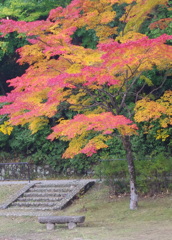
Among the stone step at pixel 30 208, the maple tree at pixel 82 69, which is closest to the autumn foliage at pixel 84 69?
the maple tree at pixel 82 69

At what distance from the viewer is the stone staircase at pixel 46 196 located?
536 inches

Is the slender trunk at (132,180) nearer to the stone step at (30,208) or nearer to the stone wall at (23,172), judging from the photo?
the stone step at (30,208)

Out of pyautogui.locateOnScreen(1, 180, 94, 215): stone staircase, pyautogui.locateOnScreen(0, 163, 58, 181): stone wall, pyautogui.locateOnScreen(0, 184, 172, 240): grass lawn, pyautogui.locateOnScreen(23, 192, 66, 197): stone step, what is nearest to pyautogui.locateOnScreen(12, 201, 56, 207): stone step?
pyautogui.locateOnScreen(1, 180, 94, 215): stone staircase

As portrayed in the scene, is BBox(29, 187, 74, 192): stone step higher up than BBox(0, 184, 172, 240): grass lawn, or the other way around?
BBox(0, 184, 172, 240): grass lawn

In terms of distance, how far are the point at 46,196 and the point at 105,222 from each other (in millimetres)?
4525

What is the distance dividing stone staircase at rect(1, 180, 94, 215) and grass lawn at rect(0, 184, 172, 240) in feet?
1.18

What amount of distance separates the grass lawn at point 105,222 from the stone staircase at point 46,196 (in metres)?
0.36

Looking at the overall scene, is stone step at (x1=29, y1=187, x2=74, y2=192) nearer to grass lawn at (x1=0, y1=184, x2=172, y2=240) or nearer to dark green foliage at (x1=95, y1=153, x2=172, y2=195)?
grass lawn at (x1=0, y1=184, x2=172, y2=240)

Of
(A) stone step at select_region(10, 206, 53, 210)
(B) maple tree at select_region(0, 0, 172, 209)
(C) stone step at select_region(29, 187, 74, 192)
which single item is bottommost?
(C) stone step at select_region(29, 187, 74, 192)

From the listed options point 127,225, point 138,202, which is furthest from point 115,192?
point 127,225

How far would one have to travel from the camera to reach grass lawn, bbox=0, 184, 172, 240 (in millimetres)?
8094

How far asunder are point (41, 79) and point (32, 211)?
206 inches

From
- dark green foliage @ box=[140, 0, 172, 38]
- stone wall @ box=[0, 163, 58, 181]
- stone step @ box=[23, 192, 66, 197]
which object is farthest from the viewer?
stone wall @ box=[0, 163, 58, 181]

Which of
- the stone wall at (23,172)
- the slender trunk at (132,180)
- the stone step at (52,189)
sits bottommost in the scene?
the stone wall at (23,172)
